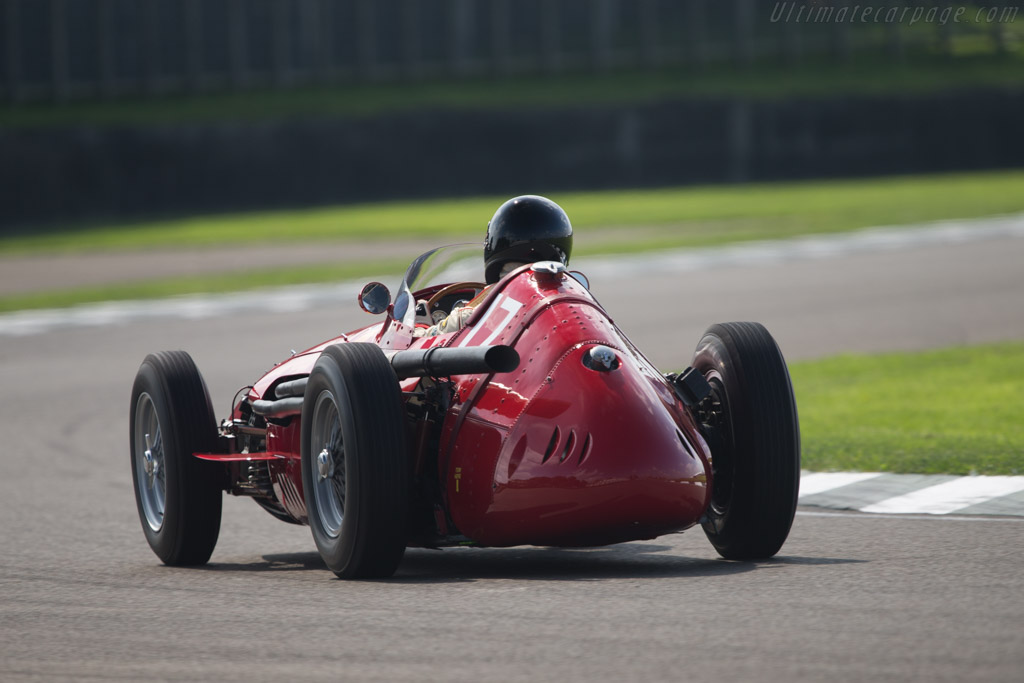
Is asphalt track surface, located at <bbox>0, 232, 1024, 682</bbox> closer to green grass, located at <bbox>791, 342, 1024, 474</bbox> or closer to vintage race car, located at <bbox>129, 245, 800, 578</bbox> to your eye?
vintage race car, located at <bbox>129, 245, 800, 578</bbox>

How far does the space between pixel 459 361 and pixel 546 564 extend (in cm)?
108

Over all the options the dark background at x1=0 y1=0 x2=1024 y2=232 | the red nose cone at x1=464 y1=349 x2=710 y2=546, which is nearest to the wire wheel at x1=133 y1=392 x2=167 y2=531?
the red nose cone at x1=464 y1=349 x2=710 y2=546

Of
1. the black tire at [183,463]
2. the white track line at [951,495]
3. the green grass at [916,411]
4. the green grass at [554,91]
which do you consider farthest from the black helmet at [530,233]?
the green grass at [554,91]

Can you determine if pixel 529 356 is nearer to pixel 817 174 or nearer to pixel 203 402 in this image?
pixel 203 402

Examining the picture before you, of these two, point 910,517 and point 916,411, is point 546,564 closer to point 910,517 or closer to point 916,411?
point 910,517

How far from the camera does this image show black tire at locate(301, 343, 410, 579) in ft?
19.0

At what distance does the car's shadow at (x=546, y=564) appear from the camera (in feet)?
19.6

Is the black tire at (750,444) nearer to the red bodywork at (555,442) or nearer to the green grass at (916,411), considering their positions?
the red bodywork at (555,442)

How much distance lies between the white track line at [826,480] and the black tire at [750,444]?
83.3 inches

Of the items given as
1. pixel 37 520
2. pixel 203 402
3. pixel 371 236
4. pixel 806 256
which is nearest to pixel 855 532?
pixel 203 402

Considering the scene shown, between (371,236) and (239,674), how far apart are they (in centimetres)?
2651

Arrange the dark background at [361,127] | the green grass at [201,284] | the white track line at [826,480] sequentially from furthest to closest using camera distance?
the dark background at [361,127]
the green grass at [201,284]
the white track line at [826,480]

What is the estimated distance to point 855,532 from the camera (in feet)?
22.9

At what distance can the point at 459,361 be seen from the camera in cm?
589
